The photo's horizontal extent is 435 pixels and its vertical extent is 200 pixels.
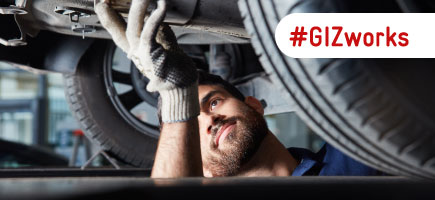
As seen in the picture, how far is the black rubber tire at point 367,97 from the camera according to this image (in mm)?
634

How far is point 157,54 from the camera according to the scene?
90 cm

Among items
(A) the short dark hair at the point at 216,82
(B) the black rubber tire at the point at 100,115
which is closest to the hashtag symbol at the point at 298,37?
(A) the short dark hair at the point at 216,82

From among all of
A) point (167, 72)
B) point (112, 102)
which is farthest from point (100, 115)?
point (167, 72)

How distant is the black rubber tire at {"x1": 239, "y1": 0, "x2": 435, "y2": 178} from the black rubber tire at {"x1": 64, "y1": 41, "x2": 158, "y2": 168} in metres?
1.18

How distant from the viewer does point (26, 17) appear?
3.79 ft

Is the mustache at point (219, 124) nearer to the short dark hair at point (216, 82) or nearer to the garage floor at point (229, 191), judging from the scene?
the short dark hair at point (216, 82)

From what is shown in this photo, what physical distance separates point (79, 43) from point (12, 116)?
6.65 m

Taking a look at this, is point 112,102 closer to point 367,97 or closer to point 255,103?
point 255,103

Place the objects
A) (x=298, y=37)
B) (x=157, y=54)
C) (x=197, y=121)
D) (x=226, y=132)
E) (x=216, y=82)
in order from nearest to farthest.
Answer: (x=298, y=37) → (x=157, y=54) → (x=197, y=121) → (x=226, y=132) → (x=216, y=82)

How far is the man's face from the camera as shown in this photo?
1396 mm

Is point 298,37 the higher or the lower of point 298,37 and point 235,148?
the higher

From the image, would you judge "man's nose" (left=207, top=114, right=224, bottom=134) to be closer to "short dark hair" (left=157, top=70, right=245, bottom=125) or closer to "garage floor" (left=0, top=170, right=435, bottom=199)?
"short dark hair" (left=157, top=70, right=245, bottom=125)

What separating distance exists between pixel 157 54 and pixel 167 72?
5 cm

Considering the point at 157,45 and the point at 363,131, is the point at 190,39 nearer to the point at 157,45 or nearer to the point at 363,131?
the point at 157,45
